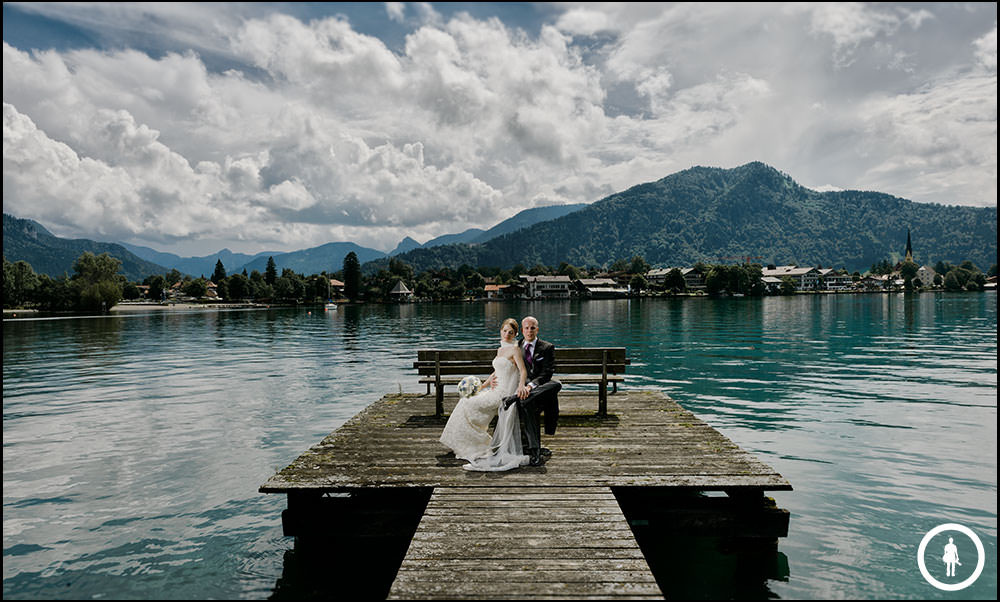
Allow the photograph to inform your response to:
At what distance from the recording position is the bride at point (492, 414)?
33.4ft

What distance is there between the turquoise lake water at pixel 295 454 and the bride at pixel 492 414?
364cm

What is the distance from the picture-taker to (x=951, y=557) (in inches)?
380

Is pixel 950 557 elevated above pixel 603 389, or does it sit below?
below

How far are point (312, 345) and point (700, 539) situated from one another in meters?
45.8

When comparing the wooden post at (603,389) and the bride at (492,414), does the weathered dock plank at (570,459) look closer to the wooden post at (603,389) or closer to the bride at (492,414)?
the wooden post at (603,389)

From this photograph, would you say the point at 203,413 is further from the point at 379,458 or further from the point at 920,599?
the point at 920,599

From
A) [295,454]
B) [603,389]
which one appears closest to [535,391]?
[603,389]

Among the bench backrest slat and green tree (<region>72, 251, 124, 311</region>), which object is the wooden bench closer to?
the bench backrest slat

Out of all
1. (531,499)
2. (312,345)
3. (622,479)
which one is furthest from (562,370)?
(312,345)

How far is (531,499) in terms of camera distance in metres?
8.45

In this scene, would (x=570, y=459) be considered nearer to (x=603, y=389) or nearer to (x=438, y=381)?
(x=603, y=389)

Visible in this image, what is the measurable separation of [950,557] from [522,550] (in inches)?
318

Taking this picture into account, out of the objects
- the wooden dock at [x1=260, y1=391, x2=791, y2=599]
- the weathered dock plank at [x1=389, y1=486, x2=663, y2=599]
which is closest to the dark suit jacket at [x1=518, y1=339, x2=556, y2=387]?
the wooden dock at [x1=260, y1=391, x2=791, y2=599]

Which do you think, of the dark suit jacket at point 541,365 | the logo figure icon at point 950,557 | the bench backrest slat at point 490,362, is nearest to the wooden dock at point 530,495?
the bench backrest slat at point 490,362
